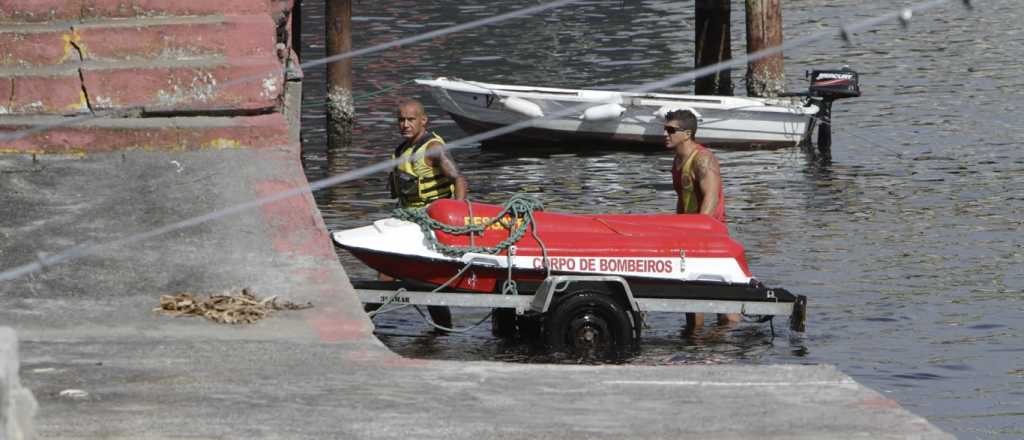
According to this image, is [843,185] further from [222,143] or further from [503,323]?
[222,143]

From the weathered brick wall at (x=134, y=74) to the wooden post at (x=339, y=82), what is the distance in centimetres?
1070

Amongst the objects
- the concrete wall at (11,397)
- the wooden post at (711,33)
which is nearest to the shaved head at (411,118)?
the concrete wall at (11,397)

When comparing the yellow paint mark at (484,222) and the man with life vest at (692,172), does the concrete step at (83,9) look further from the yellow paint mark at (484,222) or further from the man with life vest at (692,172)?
the man with life vest at (692,172)

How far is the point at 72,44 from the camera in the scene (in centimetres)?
1111

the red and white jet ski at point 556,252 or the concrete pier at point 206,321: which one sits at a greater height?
the concrete pier at point 206,321

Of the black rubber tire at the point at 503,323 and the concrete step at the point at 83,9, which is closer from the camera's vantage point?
the concrete step at the point at 83,9

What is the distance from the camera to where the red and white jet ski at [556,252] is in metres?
10.2

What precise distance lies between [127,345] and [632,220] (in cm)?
413

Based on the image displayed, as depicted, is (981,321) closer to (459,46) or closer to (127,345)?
(127,345)

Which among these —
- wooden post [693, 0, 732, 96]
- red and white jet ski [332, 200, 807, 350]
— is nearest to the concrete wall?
red and white jet ski [332, 200, 807, 350]

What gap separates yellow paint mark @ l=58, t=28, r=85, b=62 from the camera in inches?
436

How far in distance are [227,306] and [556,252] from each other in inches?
116

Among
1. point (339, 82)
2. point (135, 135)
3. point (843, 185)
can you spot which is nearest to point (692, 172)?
point (135, 135)

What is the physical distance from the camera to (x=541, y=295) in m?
10.2
